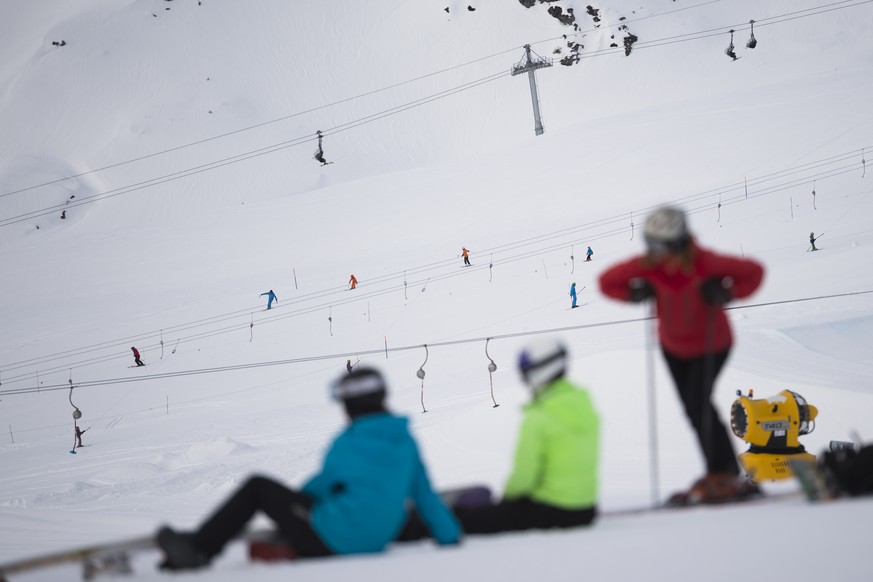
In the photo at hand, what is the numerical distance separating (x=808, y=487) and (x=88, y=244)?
171 ft

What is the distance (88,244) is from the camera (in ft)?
162

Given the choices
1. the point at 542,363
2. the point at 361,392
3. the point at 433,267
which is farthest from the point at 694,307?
the point at 433,267

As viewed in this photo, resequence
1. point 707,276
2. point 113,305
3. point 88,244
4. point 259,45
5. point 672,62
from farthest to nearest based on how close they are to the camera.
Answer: point 259,45 < point 672,62 < point 88,244 < point 113,305 < point 707,276

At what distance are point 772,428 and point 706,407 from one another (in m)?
Result: 3.34

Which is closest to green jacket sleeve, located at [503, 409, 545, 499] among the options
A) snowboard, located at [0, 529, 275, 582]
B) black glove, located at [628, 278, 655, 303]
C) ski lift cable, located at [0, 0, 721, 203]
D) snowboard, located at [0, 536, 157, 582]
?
black glove, located at [628, 278, 655, 303]

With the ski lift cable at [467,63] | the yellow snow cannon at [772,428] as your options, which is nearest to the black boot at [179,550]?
the yellow snow cannon at [772,428]

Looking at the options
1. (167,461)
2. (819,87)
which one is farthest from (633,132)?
(167,461)

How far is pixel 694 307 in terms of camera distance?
4246mm

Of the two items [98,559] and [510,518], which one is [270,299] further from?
[510,518]

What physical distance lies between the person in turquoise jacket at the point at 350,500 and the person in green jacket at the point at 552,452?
1.42 feet

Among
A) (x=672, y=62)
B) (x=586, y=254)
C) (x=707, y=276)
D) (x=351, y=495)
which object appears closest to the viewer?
(x=351, y=495)

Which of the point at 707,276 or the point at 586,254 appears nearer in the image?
the point at 707,276

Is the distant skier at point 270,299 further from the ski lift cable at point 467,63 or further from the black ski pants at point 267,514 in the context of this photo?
the ski lift cable at point 467,63

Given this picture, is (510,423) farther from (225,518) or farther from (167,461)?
(225,518)
